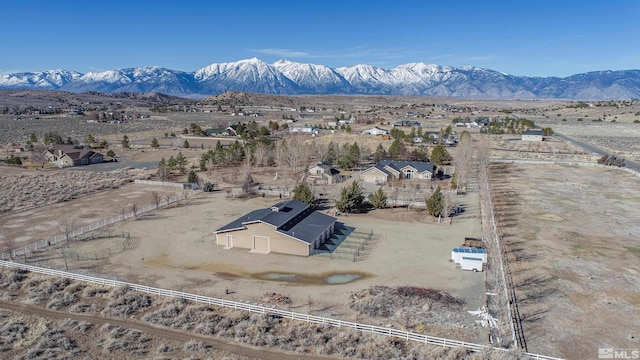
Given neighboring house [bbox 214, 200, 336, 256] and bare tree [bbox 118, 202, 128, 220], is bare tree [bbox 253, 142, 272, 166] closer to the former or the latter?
bare tree [bbox 118, 202, 128, 220]

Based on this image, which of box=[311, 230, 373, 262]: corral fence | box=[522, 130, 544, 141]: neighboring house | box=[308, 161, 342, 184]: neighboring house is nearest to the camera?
box=[311, 230, 373, 262]: corral fence

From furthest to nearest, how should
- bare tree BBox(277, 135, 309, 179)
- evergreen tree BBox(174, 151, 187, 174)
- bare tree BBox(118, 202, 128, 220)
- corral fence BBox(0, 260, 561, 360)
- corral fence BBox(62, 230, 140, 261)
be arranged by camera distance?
evergreen tree BBox(174, 151, 187, 174)
bare tree BBox(277, 135, 309, 179)
bare tree BBox(118, 202, 128, 220)
corral fence BBox(62, 230, 140, 261)
corral fence BBox(0, 260, 561, 360)

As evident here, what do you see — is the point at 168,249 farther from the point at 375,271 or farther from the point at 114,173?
the point at 114,173

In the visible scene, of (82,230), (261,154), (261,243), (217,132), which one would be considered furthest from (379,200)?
(217,132)

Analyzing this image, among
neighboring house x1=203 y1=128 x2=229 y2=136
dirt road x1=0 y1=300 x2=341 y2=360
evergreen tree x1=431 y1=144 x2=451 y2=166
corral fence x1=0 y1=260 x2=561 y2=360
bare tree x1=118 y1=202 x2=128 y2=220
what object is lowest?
dirt road x1=0 y1=300 x2=341 y2=360

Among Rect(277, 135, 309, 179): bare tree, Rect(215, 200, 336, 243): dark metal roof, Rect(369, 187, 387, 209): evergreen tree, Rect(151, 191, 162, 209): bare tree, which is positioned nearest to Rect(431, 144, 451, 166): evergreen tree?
Rect(277, 135, 309, 179): bare tree

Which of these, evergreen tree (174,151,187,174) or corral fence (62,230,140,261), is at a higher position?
evergreen tree (174,151,187,174)

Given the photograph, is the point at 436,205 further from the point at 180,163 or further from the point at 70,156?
the point at 70,156
